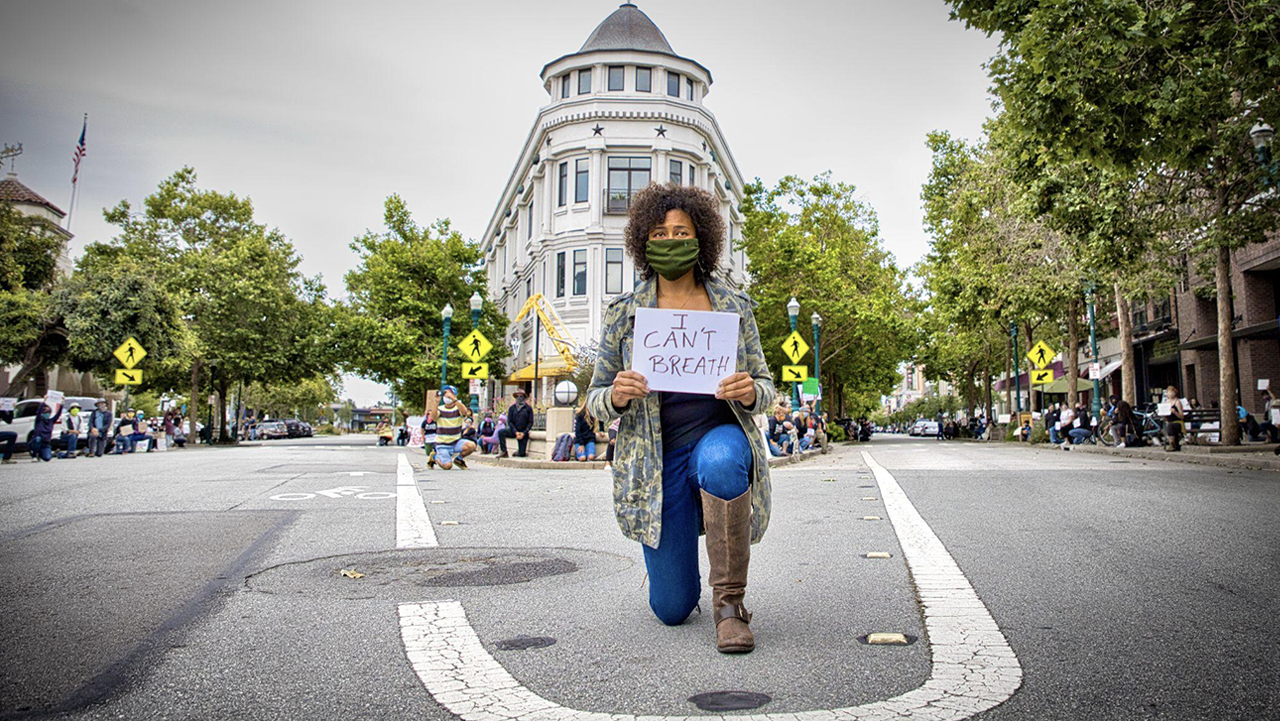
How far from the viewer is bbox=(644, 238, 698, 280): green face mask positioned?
402 centimetres

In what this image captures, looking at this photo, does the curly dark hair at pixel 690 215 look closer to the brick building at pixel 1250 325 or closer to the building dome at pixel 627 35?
the brick building at pixel 1250 325

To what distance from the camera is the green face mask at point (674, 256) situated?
402 cm

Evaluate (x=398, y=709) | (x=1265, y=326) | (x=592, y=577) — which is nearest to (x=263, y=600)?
(x=592, y=577)

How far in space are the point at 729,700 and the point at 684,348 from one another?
1.43m

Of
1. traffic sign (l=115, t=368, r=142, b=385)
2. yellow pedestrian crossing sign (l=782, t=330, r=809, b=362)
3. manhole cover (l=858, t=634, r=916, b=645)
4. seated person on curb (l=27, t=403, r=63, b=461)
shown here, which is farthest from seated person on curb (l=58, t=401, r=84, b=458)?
manhole cover (l=858, t=634, r=916, b=645)

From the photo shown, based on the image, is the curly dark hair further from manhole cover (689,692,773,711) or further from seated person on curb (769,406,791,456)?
seated person on curb (769,406,791,456)

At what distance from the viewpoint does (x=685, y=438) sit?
387 cm

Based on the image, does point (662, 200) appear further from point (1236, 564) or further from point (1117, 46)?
point (1117, 46)

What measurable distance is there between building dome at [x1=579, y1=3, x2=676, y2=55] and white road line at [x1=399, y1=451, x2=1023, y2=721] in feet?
127

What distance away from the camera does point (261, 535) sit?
6.95 metres

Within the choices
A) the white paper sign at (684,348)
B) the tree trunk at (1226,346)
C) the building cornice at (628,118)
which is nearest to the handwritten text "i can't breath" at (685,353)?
the white paper sign at (684,348)

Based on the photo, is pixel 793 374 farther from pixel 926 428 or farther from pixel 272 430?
pixel 926 428

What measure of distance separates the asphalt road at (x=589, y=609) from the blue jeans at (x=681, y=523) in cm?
16

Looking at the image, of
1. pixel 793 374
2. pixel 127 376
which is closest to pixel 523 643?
pixel 793 374
